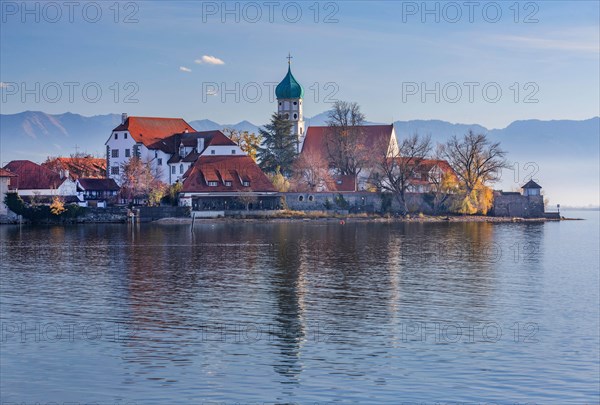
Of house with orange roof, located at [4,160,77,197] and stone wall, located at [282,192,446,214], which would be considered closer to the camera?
stone wall, located at [282,192,446,214]

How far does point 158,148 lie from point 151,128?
6.45 m

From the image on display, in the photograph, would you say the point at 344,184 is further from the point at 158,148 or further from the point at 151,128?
the point at 151,128

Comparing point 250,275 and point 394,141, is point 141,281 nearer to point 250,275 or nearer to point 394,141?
point 250,275

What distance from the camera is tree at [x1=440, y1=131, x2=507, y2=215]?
122m

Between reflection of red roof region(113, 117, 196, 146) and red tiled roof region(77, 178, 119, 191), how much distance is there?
9.88m

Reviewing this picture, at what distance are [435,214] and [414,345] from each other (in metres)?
91.9

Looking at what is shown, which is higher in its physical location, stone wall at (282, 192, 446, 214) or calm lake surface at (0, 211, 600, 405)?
stone wall at (282, 192, 446, 214)

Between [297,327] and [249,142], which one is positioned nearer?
[297,327]

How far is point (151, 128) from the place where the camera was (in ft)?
447

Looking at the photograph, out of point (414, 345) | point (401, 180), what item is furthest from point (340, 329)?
point (401, 180)

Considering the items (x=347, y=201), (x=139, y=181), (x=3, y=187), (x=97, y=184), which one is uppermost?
(x=139, y=181)

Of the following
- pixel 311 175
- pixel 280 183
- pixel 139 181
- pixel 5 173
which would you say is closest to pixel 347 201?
pixel 311 175

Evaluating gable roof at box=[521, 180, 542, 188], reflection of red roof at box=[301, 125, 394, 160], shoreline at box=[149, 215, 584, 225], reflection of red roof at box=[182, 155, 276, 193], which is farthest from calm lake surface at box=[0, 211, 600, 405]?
reflection of red roof at box=[301, 125, 394, 160]

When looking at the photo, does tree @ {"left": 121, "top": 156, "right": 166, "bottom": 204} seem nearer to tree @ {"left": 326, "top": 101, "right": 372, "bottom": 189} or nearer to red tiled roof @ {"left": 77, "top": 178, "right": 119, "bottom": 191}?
red tiled roof @ {"left": 77, "top": 178, "right": 119, "bottom": 191}
